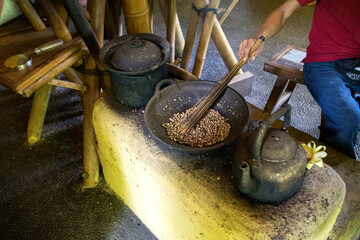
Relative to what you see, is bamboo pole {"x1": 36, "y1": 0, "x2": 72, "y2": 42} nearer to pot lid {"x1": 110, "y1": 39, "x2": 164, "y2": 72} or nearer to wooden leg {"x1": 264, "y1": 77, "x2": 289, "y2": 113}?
pot lid {"x1": 110, "y1": 39, "x2": 164, "y2": 72}

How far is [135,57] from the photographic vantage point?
67.4 inches

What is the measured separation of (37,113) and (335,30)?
109 inches

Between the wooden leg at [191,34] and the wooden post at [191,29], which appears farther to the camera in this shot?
the wooden leg at [191,34]

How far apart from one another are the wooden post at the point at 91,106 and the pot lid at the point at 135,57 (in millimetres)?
497

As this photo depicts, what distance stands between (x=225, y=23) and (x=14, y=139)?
12.9 feet

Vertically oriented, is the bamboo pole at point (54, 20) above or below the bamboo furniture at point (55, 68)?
above

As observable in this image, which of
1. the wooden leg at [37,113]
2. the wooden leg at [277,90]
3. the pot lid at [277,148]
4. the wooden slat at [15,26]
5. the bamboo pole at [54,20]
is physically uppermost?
the bamboo pole at [54,20]

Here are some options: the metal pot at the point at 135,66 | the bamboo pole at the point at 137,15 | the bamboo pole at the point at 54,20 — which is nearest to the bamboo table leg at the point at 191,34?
the bamboo pole at the point at 137,15

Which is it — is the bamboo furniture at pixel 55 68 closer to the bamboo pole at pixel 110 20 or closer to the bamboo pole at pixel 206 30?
the bamboo pole at pixel 110 20

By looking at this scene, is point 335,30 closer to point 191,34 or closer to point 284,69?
point 284,69

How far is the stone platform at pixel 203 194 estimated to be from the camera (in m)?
1.29

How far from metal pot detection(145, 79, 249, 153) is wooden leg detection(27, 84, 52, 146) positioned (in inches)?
56.4

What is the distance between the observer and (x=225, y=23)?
5055 mm

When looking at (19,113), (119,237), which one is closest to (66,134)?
(19,113)
